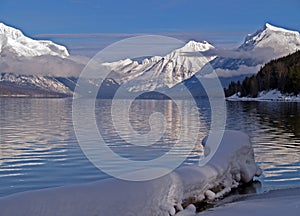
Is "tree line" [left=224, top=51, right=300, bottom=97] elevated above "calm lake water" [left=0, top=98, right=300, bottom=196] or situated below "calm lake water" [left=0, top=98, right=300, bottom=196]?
above

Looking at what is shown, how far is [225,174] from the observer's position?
16.1m

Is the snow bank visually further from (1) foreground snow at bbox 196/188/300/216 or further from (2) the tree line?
(2) the tree line

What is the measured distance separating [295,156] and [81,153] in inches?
453

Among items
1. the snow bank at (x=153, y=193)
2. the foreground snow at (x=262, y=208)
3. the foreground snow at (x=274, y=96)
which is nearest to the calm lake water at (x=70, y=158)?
the snow bank at (x=153, y=193)

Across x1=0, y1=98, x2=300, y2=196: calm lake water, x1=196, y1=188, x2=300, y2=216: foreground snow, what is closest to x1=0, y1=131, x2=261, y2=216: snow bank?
x1=196, y1=188, x2=300, y2=216: foreground snow

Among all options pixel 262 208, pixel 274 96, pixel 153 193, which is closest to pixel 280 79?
pixel 274 96

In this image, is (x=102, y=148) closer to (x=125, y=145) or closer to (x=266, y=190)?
(x=125, y=145)

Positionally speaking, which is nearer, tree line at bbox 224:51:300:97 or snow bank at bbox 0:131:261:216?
Result: snow bank at bbox 0:131:261:216

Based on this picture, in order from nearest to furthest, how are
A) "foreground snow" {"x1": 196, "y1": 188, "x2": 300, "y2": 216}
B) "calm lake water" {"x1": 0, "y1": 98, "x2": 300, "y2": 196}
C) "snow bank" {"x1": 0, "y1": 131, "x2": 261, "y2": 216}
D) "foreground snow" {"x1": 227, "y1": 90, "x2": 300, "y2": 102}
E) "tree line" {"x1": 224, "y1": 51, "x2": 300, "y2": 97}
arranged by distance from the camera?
"snow bank" {"x1": 0, "y1": 131, "x2": 261, "y2": 216} → "foreground snow" {"x1": 196, "y1": 188, "x2": 300, "y2": 216} → "calm lake water" {"x1": 0, "y1": 98, "x2": 300, "y2": 196} → "tree line" {"x1": 224, "y1": 51, "x2": 300, "y2": 97} → "foreground snow" {"x1": 227, "y1": 90, "x2": 300, "y2": 102}

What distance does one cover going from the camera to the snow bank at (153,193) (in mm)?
9406

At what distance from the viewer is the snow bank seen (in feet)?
30.9

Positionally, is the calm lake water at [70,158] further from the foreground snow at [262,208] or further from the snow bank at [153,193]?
the foreground snow at [262,208]

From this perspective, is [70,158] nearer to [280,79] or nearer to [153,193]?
[153,193]

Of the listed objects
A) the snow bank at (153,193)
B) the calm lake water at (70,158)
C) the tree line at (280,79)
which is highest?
the tree line at (280,79)
